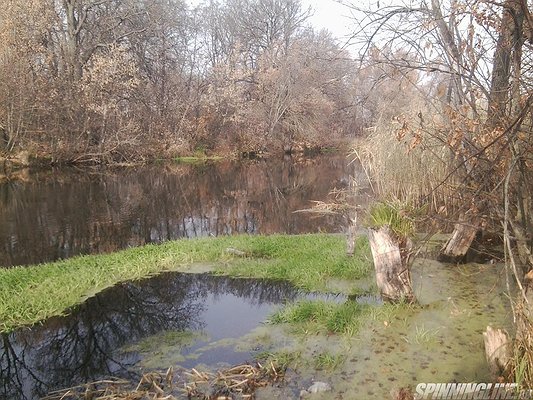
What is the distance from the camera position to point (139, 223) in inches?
466

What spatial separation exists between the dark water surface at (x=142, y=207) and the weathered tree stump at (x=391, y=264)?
5164 millimetres

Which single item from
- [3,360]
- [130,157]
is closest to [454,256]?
[3,360]

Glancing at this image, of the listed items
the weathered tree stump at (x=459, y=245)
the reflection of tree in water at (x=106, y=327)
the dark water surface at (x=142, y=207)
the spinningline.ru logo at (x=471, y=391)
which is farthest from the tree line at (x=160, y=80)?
the spinningline.ru logo at (x=471, y=391)

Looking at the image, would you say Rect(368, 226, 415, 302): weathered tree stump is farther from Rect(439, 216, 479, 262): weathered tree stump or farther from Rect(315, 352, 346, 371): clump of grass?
Rect(439, 216, 479, 262): weathered tree stump

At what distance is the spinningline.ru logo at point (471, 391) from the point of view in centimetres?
316

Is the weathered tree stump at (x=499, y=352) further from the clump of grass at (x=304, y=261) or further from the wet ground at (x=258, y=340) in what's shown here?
the clump of grass at (x=304, y=261)

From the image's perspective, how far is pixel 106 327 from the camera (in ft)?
18.2

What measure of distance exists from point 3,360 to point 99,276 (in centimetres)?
218

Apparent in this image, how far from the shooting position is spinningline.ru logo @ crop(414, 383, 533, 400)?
10.4ft

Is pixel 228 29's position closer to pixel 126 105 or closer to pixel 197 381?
pixel 126 105

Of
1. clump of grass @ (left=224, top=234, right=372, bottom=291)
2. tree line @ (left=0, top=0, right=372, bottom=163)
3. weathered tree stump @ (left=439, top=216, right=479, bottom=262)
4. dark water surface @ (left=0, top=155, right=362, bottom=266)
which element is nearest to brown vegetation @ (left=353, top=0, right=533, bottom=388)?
weathered tree stump @ (left=439, top=216, right=479, bottom=262)

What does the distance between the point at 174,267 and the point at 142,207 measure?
6.92 meters

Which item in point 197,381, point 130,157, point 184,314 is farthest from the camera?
point 130,157

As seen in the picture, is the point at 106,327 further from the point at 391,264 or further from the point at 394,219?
the point at 394,219
